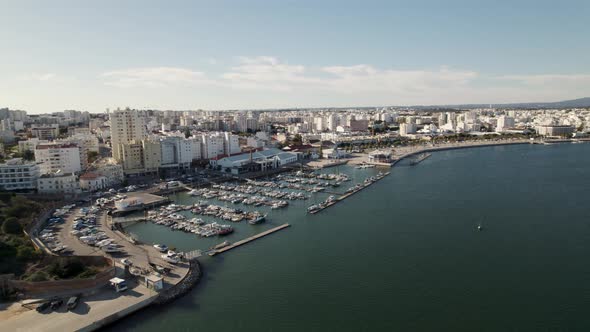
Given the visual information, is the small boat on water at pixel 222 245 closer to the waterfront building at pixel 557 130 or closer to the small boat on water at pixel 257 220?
the small boat on water at pixel 257 220

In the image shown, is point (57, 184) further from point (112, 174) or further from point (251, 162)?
point (251, 162)

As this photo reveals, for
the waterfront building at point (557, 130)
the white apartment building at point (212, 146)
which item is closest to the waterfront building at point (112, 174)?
the white apartment building at point (212, 146)

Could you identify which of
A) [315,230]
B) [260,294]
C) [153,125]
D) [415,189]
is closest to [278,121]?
[153,125]

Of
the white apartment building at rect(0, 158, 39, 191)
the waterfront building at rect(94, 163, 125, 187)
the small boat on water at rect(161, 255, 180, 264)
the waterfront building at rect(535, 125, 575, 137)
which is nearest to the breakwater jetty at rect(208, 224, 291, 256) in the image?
the small boat on water at rect(161, 255, 180, 264)

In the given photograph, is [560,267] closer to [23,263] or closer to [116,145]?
[23,263]

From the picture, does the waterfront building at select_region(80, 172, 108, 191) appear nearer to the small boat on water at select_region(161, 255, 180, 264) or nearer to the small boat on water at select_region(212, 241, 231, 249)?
the small boat on water at select_region(212, 241, 231, 249)
